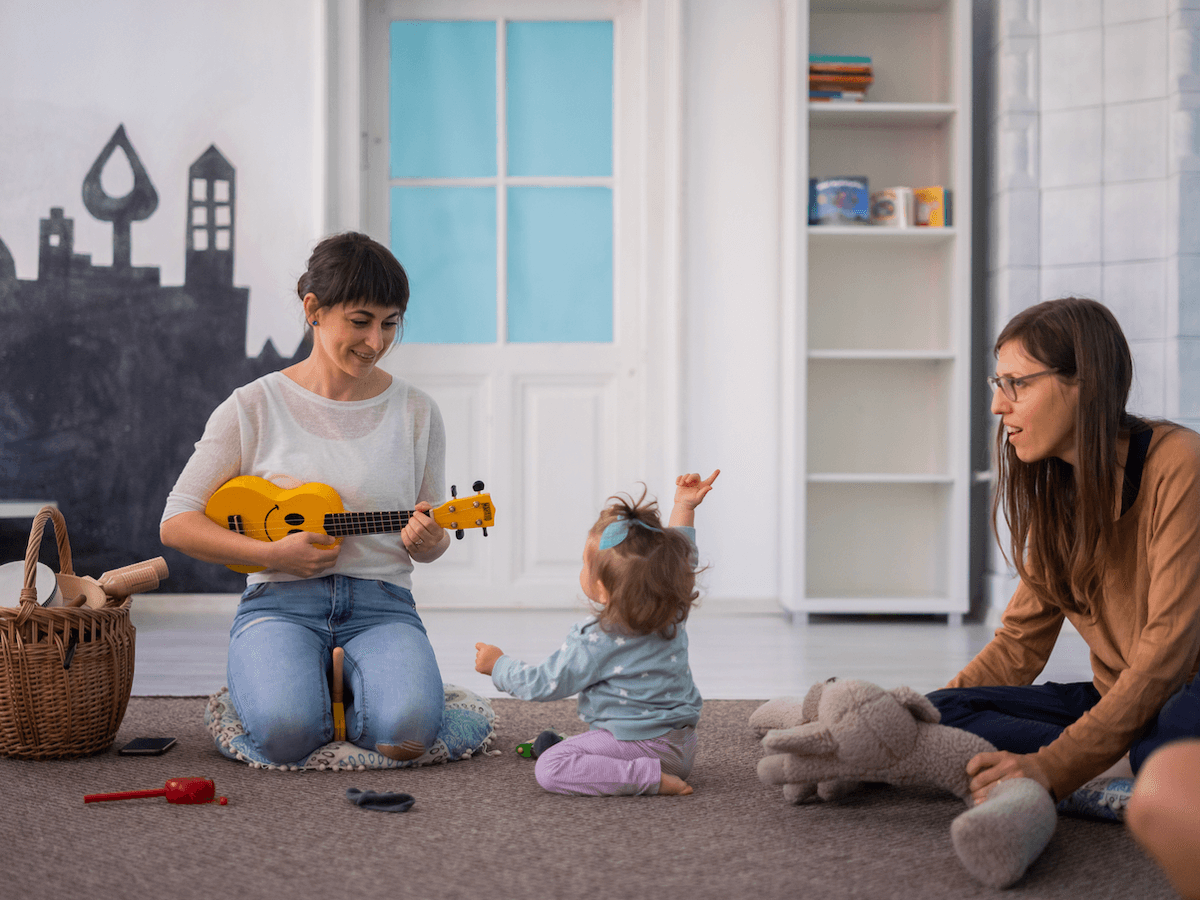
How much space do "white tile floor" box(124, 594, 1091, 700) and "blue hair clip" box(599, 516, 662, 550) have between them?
838 millimetres

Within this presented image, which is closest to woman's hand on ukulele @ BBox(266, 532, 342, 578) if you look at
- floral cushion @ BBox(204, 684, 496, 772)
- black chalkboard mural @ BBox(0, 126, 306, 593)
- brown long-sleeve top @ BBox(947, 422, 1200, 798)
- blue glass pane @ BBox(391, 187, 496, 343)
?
floral cushion @ BBox(204, 684, 496, 772)

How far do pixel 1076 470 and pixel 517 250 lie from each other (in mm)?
2495

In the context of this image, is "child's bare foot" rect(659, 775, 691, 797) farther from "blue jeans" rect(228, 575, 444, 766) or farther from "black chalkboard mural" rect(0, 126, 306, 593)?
"black chalkboard mural" rect(0, 126, 306, 593)

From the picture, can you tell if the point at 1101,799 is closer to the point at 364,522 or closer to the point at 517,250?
the point at 364,522

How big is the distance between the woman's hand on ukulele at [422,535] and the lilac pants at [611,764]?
402 millimetres

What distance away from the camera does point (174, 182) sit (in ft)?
10.9

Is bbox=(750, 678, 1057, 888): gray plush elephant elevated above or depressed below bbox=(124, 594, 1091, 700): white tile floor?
above

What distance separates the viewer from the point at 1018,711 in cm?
142

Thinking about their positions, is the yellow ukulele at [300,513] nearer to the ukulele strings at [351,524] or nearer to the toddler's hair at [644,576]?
the ukulele strings at [351,524]

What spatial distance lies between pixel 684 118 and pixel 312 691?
2.47 metres

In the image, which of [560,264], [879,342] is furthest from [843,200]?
[560,264]

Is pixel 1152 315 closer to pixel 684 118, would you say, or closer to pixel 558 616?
pixel 684 118

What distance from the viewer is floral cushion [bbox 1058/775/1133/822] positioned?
1.30 meters

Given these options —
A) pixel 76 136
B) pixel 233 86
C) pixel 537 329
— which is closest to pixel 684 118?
pixel 537 329
